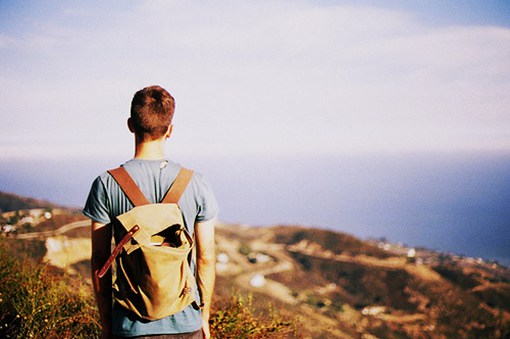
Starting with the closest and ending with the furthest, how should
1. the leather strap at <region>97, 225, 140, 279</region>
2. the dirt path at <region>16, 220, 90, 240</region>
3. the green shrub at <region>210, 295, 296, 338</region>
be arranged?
1. the leather strap at <region>97, 225, 140, 279</region>
2. the green shrub at <region>210, 295, 296, 338</region>
3. the dirt path at <region>16, 220, 90, 240</region>

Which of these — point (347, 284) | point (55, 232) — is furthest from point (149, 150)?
point (347, 284)

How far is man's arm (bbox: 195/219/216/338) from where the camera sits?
2.44m

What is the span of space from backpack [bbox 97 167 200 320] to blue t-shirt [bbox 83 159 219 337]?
0.05 metres

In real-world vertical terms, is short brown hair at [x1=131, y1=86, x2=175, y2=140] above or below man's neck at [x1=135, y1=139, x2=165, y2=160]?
above

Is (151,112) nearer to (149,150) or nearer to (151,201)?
(149,150)

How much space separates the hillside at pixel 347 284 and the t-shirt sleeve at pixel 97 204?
463 inches

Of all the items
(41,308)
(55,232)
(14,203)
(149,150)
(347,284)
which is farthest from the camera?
(347,284)

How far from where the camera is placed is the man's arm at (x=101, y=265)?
225cm

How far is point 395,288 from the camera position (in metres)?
23.5

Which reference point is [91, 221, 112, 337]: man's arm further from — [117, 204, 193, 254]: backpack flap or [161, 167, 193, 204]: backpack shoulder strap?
[161, 167, 193, 204]: backpack shoulder strap

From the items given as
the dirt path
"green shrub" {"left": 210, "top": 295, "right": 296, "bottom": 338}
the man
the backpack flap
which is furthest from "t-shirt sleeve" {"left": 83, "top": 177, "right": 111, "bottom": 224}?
the dirt path

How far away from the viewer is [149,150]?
231cm

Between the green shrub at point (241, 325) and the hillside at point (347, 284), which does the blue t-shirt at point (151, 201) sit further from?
the hillside at point (347, 284)

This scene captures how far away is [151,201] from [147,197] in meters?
0.03
